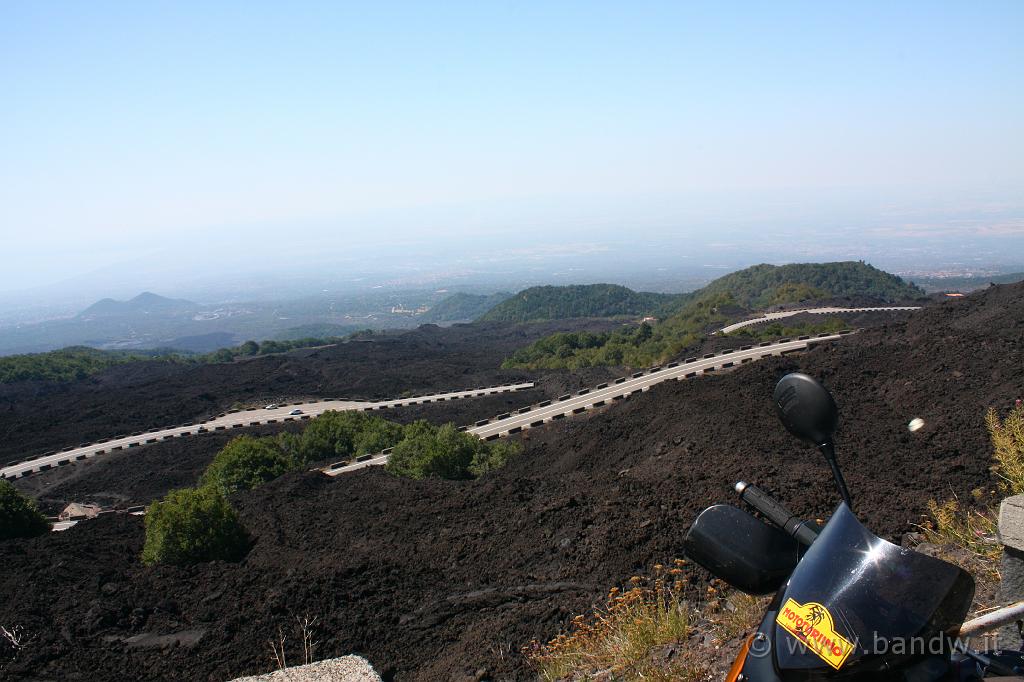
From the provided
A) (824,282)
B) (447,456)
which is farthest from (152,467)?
(824,282)

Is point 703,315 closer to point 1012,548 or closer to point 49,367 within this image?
point 1012,548

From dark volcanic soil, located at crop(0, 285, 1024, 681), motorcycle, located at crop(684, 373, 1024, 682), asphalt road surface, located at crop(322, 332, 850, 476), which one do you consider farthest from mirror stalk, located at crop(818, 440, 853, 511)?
asphalt road surface, located at crop(322, 332, 850, 476)

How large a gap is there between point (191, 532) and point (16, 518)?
6.28 meters

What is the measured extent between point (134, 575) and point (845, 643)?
469 inches

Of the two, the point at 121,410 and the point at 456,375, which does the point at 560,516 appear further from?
the point at 121,410

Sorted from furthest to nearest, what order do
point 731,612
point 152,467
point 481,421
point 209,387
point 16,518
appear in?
point 209,387 → point 152,467 → point 481,421 → point 16,518 → point 731,612

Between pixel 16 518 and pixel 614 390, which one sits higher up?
pixel 16 518

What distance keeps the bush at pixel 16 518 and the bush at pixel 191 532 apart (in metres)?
5.00

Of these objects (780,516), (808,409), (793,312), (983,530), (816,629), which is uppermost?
(808,409)

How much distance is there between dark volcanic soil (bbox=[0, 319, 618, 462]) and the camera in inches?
1406

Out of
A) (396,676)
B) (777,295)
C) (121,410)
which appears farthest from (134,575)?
(777,295)

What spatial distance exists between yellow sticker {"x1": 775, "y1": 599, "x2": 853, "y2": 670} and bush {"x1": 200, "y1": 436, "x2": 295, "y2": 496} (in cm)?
1977

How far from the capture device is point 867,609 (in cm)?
202

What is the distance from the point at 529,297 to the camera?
353ft
